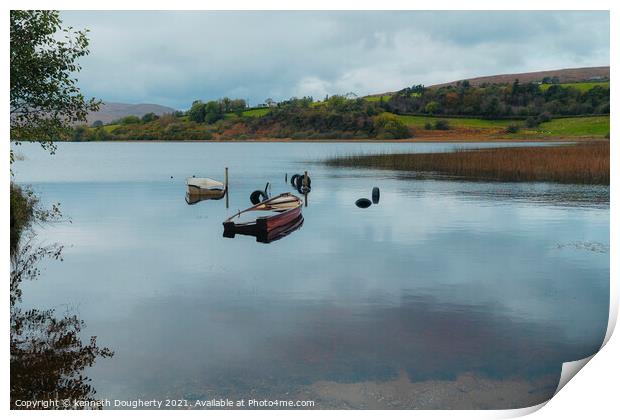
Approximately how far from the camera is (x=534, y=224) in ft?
Answer: 97.5

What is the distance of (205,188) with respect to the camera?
44250 mm

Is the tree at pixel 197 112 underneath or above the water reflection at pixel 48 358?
above

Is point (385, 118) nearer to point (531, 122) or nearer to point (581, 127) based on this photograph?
point (531, 122)

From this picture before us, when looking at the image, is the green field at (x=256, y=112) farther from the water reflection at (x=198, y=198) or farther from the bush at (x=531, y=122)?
the water reflection at (x=198, y=198)

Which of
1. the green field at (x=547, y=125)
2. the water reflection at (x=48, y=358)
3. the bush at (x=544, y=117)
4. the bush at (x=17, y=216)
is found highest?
the bush at (x=544, y=117)

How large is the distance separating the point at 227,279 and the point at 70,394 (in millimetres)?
8695

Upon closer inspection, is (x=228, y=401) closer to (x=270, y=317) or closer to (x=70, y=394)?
(x=70, y=394)

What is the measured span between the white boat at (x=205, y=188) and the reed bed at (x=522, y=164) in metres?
22.3

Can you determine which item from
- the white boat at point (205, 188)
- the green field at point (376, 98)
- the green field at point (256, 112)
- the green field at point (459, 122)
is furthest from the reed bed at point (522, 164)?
the green field at point (376, 98)

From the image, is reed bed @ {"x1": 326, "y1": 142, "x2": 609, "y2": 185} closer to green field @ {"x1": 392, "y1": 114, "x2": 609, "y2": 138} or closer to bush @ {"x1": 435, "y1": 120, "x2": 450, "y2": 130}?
green field @ {"x1": 392, "y1": 114, "x2": 609, "y2": 138}

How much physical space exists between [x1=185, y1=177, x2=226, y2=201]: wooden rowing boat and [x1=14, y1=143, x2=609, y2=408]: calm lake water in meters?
8.21

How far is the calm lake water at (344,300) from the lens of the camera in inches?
470

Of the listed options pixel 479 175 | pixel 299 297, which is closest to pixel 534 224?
pixel 299 297

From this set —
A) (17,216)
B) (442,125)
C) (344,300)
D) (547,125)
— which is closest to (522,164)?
(547,125)
